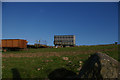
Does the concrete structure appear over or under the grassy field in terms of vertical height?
over

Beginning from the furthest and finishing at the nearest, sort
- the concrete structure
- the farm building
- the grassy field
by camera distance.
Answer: the concrete structure < the farm building < the grassy field

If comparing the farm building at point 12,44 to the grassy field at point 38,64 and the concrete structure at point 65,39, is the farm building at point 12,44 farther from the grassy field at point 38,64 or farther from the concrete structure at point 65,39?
the concrete structure at point 65,39

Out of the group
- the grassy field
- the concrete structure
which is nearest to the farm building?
the grassy field

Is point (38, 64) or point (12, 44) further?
point (12, 44)

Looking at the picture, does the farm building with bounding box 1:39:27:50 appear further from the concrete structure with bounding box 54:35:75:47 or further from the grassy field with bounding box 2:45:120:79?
the concrete structure with bounding box 54:35:75:47

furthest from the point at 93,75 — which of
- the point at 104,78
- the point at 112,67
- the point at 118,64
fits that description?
the point at 118,64

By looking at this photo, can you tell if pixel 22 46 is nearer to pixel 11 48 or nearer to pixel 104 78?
pixel 11 48

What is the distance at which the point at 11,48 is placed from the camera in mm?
38688

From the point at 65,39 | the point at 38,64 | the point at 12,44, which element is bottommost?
the point at 38,64

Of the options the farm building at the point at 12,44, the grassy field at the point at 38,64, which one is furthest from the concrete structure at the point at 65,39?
the grassy field at the point at 38,64

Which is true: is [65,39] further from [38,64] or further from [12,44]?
[38,64]

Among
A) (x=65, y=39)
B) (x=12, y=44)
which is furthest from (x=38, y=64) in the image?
(x=65, y=39)

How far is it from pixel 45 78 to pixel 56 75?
861mm

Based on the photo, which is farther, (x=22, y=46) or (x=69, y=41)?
(x=69, y=41)
